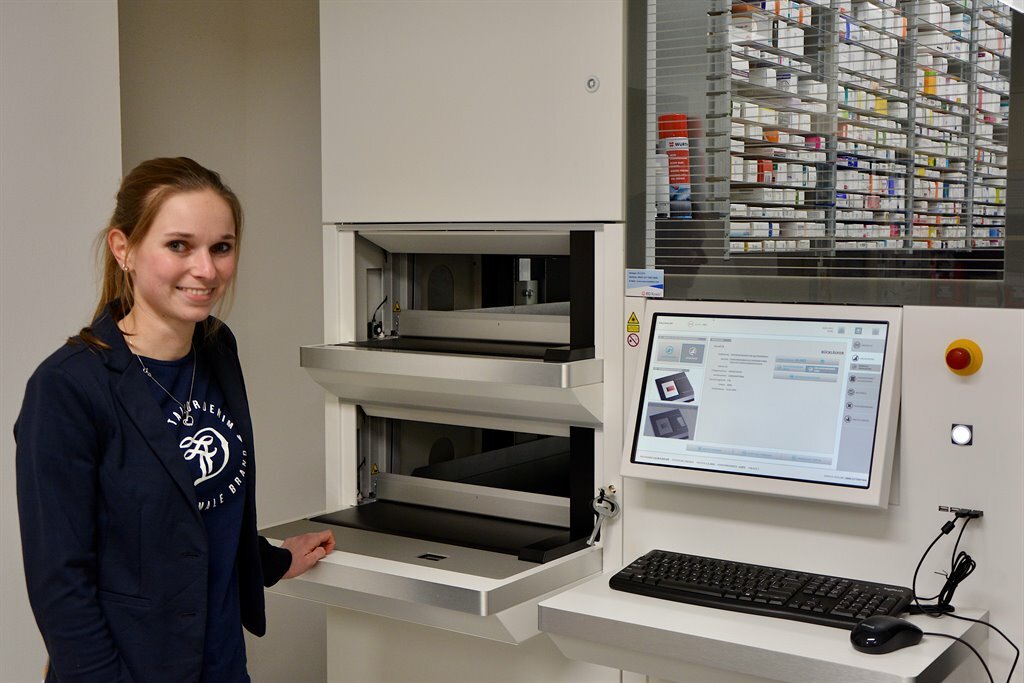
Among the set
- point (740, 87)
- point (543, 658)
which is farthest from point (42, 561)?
point (740, 87)

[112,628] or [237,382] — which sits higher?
[237,382]

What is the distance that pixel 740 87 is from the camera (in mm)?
2072

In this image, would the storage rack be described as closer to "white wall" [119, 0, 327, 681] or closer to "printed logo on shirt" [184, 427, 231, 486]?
"printed logo on shirt" [184, 427, 231, 486]

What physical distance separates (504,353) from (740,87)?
0.72 meters

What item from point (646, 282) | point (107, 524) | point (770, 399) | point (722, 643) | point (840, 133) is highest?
point (840, 133)

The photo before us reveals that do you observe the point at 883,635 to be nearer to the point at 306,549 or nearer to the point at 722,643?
the point at 722,643

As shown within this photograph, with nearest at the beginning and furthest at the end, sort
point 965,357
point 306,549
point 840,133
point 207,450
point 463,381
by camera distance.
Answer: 1. point 207,450
2. point 965,357
3. point 840,133
4. point 306,549
5. point 463,381

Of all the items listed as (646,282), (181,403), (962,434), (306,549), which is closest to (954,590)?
(962,434)

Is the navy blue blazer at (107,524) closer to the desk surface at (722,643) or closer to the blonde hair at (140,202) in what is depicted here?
the blonde hair at (140,202)

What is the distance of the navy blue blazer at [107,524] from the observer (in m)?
1.51

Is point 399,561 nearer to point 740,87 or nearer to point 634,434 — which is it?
point 634,434

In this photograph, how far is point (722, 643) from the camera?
5.66 feet

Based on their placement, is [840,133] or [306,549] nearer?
[840,133]

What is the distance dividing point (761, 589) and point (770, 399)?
35 centimetres
